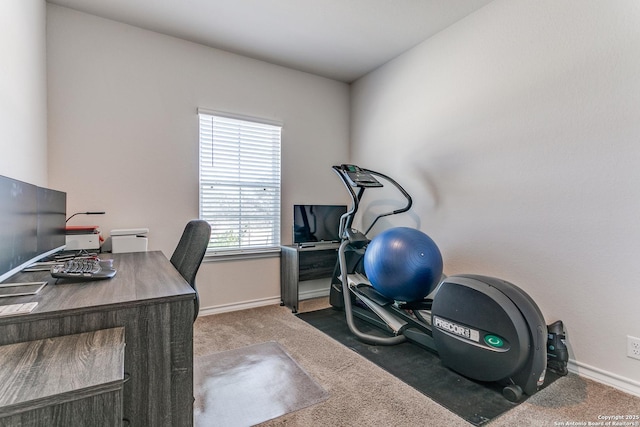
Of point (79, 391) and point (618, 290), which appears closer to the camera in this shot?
point (79, 391)

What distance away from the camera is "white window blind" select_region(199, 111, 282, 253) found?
3287 mm

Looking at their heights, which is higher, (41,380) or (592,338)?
(41,380)

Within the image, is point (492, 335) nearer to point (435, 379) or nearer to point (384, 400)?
point (435, 379)

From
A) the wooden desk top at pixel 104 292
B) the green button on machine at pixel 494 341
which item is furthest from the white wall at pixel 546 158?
the wooden desk top at pixel 104 292

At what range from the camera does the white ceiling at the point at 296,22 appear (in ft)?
8.52

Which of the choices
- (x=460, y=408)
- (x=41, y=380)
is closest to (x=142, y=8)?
(x=41, y=380)

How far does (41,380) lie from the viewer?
2.68ft

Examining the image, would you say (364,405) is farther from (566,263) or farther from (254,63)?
(254,63)

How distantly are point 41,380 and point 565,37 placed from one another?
3.25 meters

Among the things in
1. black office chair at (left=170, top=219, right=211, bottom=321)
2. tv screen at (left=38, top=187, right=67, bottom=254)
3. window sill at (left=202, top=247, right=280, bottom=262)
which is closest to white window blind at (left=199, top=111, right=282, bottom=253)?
window sill at (left=202, top=247, right=280, bottom=262)

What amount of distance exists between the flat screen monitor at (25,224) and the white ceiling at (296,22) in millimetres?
1773

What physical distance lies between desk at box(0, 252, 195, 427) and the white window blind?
78.5 inches

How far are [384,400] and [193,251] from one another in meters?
1.43

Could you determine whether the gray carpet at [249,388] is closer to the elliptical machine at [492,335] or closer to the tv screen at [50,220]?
the elliptical machine at [492,335]
